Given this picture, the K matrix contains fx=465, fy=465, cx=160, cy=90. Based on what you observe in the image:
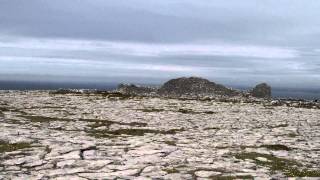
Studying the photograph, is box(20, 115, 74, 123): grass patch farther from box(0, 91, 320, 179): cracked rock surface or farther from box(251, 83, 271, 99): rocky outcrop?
box(251, 83, 271, 99): rocky outcrop

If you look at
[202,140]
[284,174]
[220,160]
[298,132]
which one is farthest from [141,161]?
[298,132]

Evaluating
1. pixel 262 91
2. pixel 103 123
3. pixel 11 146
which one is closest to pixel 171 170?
pixel 11 146

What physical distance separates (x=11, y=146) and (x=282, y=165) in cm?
1076

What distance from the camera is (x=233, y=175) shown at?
47.4ft

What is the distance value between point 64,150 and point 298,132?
46.8 ft

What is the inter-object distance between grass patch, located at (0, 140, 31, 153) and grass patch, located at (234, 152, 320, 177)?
8.62 m

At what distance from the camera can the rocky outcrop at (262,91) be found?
80.6 metres

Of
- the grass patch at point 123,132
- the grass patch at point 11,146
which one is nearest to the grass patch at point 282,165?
the grass patch at point 123,132

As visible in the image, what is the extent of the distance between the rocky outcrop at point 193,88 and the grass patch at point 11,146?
190ft

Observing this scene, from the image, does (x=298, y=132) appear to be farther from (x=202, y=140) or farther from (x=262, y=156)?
(x=262, y=156)

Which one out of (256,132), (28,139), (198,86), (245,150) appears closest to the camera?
(245,150)

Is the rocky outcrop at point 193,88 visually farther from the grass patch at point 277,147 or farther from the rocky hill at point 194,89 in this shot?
the grass patch at point 277,147

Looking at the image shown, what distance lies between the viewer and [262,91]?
81312mm

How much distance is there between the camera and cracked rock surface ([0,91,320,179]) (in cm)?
1487
